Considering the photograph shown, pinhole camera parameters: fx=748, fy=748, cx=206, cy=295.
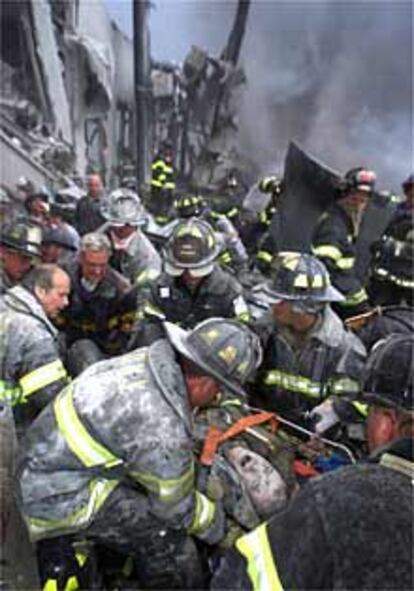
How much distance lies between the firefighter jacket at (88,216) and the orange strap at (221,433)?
4.81 metres

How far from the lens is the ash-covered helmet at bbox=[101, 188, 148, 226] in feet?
18.9

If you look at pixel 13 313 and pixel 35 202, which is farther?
pixel 35 202

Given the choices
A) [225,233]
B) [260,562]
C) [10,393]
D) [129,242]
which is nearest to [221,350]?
[10,393]

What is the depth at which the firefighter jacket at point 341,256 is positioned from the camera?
5082mm

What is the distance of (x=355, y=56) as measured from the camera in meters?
20.2

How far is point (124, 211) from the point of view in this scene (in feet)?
19.3

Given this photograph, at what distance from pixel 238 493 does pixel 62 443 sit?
755 mm

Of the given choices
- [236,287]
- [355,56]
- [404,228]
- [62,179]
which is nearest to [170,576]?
[236,287]

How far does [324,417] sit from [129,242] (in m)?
2.83

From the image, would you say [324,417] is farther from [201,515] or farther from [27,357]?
[27,357]

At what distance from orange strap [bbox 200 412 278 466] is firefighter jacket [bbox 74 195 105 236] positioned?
15.8 feet

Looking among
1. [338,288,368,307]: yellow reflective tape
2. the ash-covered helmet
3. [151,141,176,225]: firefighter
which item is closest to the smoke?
[151,141,176,225]: firefighter

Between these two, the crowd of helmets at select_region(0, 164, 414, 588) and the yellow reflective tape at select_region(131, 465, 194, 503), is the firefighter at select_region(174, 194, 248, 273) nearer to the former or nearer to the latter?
the crowd of helmets at select_region(0, 164, 414, 588)

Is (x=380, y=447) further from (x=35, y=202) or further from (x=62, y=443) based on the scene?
(x=35, y=202)
